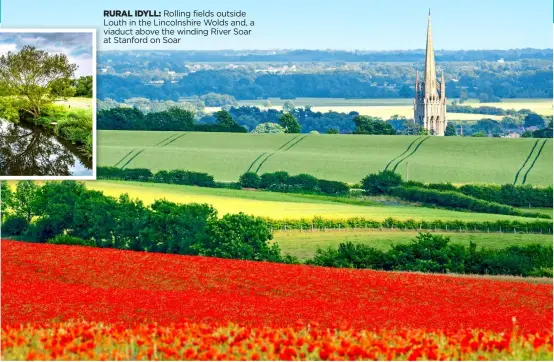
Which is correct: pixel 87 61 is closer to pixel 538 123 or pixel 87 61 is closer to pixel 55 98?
pixel 55 98

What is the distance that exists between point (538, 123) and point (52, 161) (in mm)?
26545

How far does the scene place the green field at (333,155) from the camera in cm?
3312

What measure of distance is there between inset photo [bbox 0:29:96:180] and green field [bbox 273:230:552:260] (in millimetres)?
14212

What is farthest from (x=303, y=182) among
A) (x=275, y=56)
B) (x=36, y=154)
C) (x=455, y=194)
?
(x=36, y=154)

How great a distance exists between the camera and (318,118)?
38250mm

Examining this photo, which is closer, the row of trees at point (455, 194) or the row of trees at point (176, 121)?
the row of trees at point (455, 194)

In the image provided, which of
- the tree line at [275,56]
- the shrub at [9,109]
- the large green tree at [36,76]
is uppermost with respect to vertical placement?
the tree line at [275,56]

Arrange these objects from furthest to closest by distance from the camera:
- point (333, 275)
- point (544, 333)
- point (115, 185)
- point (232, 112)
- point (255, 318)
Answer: point (232, 112) → point (115, 185) → point (333, 275) → point (255, 318) → point (544, 333)

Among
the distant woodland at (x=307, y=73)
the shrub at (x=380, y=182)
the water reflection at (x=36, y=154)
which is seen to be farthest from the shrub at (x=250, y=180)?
the water reflection at (x=36, y=154)

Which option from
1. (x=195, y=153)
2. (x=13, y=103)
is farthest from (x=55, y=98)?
(x=195, y=153)

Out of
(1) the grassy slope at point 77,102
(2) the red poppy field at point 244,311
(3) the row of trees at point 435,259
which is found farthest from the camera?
(3) the row of trees at point 435,259

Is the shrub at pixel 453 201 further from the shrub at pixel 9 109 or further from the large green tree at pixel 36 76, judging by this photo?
the shrub at pixel 9 109

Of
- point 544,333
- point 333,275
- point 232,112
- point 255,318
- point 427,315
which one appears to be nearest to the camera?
point 544,333

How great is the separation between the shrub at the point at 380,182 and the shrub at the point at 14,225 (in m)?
10.4
